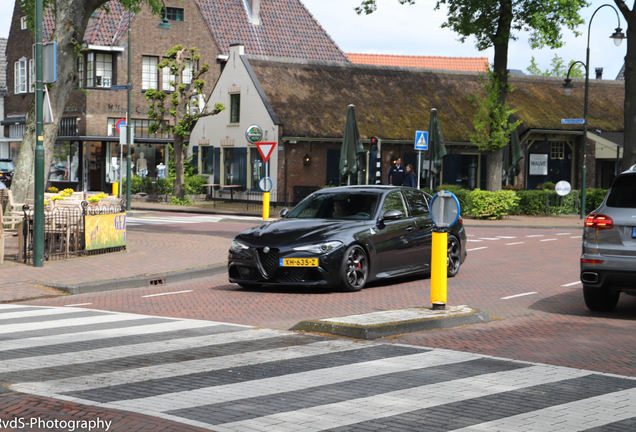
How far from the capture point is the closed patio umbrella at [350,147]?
103 feet

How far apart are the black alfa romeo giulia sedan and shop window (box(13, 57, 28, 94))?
135ft

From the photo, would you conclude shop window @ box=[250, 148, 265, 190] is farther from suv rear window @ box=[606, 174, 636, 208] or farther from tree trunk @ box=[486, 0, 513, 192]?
suv rear window @ box=[606, 174, 636, 208]

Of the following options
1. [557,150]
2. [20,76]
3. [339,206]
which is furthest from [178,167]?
[339,206]

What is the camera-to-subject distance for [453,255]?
13680mm

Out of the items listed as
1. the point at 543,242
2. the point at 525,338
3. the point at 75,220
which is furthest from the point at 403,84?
the point at 525,338

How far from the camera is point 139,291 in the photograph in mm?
12352

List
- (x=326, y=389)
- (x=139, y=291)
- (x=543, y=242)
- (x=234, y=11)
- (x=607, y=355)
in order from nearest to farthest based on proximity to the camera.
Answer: (x=326, y=389), (x=607, y=355), (x=139, y=291), (x=543, y=242), (x=234, y=11)

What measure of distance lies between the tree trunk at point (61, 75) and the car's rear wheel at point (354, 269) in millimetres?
9068

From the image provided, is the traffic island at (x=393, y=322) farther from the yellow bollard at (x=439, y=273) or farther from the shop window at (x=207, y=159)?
the shop window at (x=207, y=159)

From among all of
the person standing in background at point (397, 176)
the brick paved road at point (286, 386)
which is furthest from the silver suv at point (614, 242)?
the person standing in background at point (397, 176)

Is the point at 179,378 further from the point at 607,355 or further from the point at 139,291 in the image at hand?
the point at 139,291

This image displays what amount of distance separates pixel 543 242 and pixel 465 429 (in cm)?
1643

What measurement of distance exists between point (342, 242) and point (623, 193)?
3.75m

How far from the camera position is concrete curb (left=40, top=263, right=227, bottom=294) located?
39.7 ft
